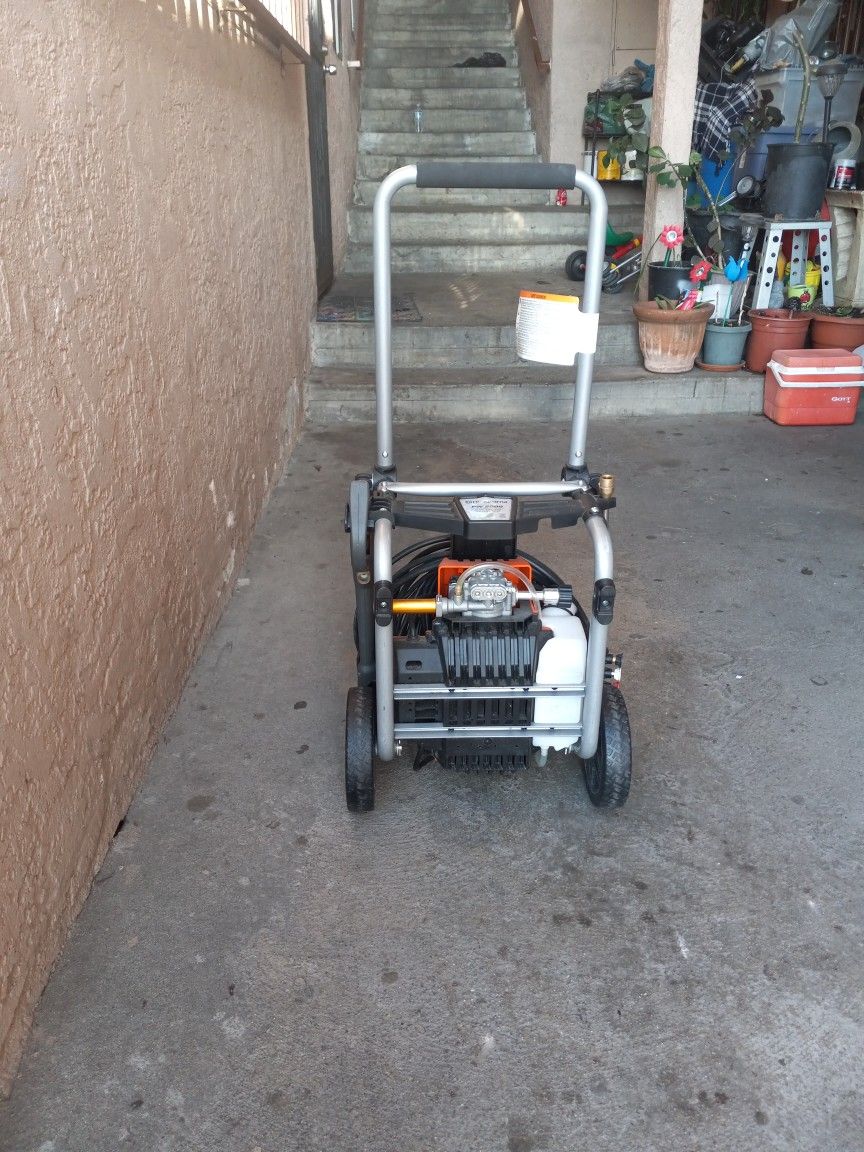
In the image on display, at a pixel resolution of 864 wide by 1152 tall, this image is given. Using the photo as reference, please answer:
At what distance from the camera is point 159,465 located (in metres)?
2.24

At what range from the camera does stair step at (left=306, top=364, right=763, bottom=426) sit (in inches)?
191

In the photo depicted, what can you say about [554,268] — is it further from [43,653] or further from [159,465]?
[43,653]

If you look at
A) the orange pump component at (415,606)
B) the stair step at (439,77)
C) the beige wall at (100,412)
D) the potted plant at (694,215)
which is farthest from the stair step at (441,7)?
the orange pump component at (415,606)

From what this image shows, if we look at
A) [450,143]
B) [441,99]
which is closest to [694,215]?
[450,143]

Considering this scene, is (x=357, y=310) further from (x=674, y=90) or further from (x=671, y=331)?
(x=674, y=90)

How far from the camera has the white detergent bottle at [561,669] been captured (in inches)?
73.2

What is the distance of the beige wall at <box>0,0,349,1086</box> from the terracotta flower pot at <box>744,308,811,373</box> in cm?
307

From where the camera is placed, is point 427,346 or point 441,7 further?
point 441,7

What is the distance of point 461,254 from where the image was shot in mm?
6316

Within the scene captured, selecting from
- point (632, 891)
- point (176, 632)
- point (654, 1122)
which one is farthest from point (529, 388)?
point (654, 1122)

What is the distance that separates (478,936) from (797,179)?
4.74m

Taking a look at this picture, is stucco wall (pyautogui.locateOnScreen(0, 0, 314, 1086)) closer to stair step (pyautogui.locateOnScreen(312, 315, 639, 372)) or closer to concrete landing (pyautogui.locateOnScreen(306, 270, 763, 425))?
concrete landing (pyautogui.locateOnScreen(306, 270, 763, 425))

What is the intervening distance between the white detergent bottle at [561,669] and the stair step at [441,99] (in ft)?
22.5

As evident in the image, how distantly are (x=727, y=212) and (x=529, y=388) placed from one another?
5.83ft
